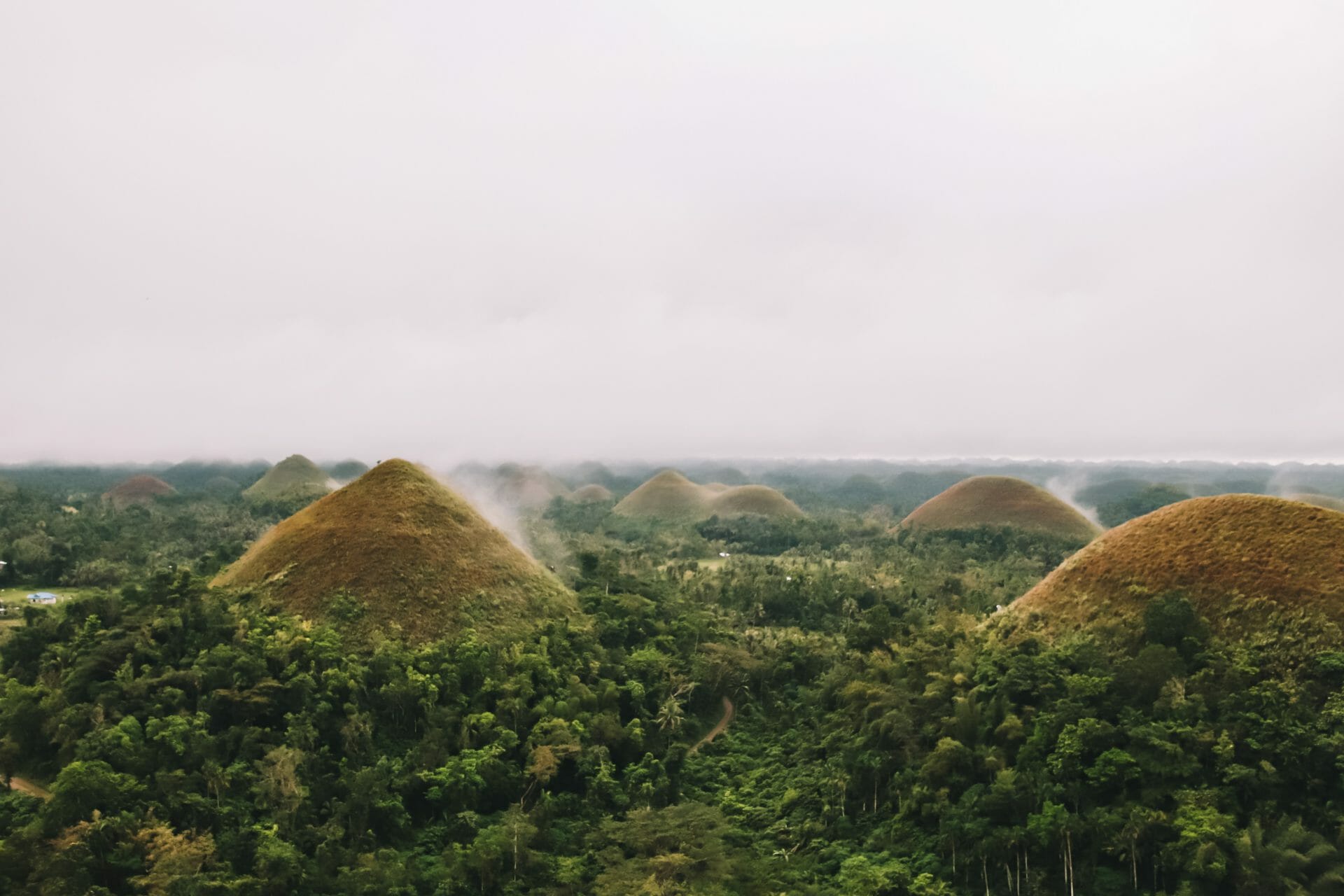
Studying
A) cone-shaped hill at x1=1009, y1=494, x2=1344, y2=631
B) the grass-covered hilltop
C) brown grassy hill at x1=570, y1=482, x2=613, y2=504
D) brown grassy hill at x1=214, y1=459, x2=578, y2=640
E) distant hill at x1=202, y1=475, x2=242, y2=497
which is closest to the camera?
the grass-covered hilltop

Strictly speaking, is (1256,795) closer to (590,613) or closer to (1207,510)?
(1207,510)

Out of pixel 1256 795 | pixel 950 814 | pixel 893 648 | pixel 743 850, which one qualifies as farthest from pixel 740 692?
pixel 1256 795

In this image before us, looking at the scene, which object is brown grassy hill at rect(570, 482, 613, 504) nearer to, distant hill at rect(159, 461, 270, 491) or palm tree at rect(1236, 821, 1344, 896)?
distant hill at rect(159, 461, 270, 491)

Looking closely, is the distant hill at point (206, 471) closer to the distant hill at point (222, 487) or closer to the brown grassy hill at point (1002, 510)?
the distant hill at point (222, 487)

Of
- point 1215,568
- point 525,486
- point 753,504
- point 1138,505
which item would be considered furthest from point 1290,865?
point 525,486

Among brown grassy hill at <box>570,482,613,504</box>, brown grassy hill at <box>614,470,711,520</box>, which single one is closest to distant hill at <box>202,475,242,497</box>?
brown grassy hill at <box>570,482,613,504</box>
